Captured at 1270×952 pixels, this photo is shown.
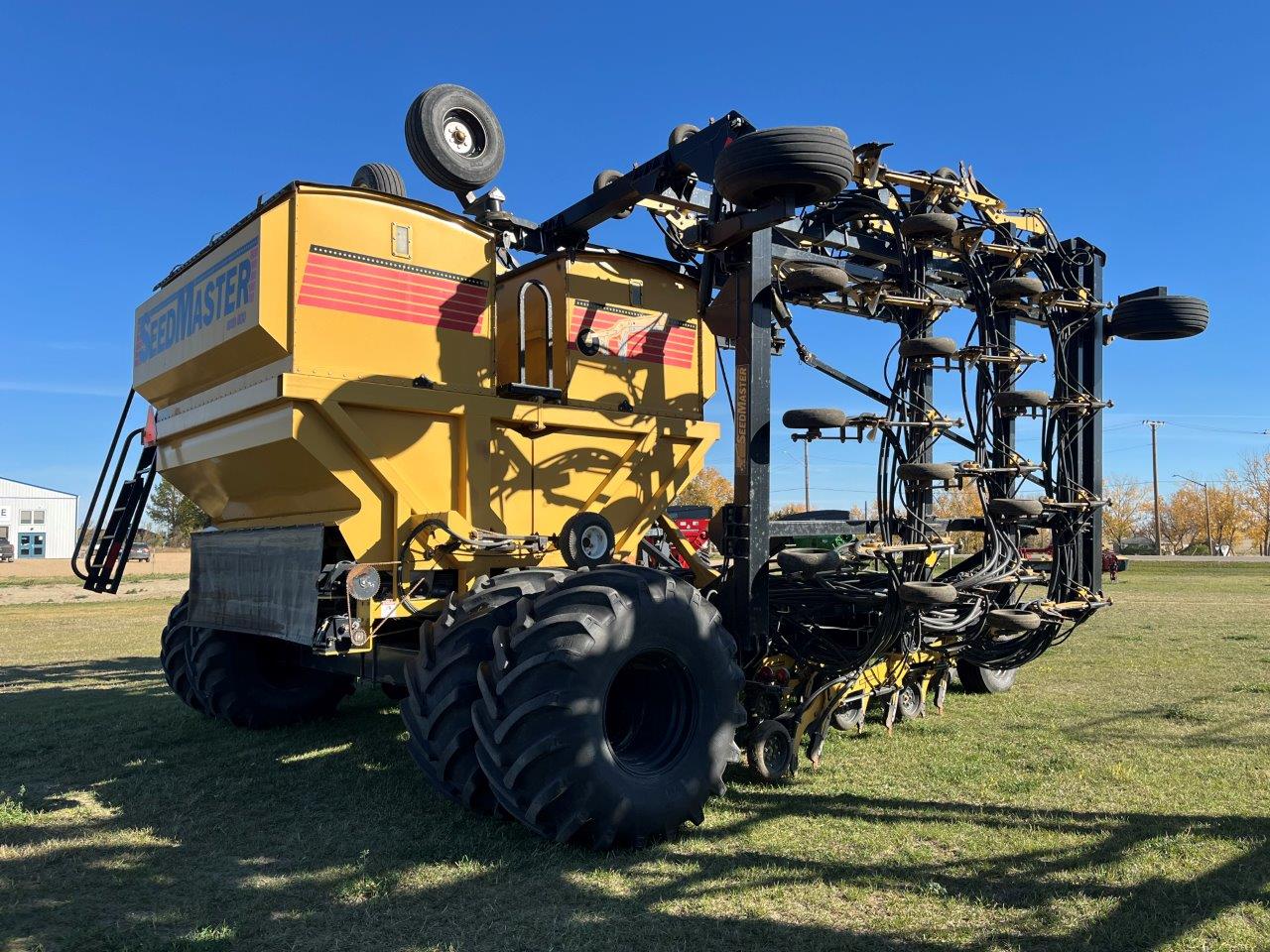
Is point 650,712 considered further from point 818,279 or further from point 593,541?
point 818,279

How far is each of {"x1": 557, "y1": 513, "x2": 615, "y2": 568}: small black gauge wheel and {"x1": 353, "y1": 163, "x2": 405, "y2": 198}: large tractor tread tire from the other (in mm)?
3213

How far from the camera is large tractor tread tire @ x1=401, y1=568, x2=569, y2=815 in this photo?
14.8 ft

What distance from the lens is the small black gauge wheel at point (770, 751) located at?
215 inches

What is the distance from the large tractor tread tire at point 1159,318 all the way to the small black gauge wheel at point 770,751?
463cm

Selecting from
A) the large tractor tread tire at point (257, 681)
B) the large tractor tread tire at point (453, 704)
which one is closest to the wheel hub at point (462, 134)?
the large tractor tread tire at point (453, 704)

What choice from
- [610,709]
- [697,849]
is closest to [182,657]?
[610,709]

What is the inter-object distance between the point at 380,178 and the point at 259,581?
3310 mm

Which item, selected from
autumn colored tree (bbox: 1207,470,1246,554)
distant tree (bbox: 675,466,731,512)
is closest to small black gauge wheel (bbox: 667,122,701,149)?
distant tree (bbox: 675,466,731,512)

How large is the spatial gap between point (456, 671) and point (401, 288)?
244 centimetres

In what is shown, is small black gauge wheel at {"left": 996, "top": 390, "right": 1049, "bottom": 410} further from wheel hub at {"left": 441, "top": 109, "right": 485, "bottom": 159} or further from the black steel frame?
wheel hub at {"left": 441, "top": 109, "right": 485, "bottom": 159}

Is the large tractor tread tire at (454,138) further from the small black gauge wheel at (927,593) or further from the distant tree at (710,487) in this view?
the distant tree at (710,487)

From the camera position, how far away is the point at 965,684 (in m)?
8.71

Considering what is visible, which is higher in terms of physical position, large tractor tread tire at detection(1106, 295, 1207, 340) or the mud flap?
large tractor tread tire at detection(1106, 295, 1207, 340)

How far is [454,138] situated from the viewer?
276 inches
